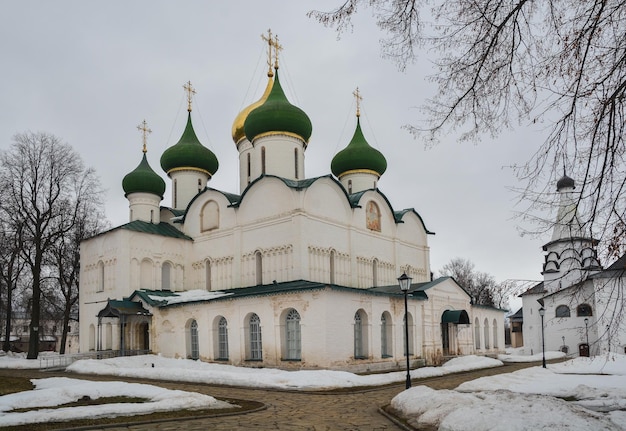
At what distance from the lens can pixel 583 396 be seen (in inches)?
455

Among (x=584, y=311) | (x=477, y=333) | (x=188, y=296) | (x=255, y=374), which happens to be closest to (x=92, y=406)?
(x=255, y=374)

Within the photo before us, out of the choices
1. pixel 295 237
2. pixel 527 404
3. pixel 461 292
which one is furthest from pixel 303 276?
pixel 527 404

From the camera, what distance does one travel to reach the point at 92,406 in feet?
31.8

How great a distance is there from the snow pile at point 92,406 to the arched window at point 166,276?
49.9ft

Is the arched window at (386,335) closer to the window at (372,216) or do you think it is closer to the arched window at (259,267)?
the window at (372,216)

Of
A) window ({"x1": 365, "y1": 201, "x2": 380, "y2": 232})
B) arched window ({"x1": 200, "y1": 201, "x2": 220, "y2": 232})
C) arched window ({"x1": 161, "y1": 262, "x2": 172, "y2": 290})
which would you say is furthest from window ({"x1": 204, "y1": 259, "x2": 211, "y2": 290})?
window ({"x1": 365, "y1": 201, "x2": 380, "y2": 232})

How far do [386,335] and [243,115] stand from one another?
52.2 feet

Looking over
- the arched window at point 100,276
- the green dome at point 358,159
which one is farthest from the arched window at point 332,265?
the arched window at point 100,276

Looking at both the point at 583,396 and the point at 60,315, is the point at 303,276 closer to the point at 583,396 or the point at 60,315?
the point at 583,396

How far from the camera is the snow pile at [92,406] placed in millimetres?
8859

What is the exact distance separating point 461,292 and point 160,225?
15725 mm

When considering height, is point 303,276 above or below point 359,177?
below

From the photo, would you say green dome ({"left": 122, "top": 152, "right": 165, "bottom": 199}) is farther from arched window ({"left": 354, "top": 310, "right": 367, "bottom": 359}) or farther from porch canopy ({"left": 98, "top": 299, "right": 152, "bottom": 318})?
arched window ({"left": 354, "top": 310, "right": 367, "bottom": 359})

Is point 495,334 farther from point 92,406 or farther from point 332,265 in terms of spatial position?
point 92,406
